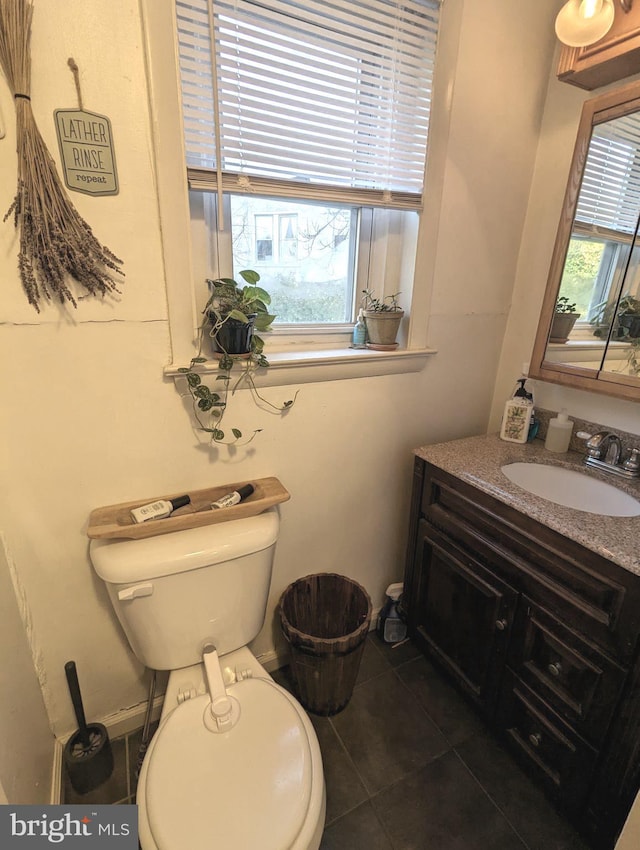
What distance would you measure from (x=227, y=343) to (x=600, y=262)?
1112mm

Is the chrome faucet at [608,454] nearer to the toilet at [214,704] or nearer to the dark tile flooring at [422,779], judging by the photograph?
the dark tile flooring at [422,779]

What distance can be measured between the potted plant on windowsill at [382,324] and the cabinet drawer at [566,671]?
85 cm

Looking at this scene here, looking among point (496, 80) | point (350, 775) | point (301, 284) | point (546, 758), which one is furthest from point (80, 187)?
point (546, 758)

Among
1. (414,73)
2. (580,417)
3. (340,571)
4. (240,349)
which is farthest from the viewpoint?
(340,571)

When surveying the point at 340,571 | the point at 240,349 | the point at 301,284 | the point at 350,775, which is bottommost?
the point at 350,775

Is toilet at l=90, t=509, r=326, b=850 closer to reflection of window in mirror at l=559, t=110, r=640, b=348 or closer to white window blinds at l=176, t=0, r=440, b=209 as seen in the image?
white window blinds at l=176, t=0, r=440, b=209

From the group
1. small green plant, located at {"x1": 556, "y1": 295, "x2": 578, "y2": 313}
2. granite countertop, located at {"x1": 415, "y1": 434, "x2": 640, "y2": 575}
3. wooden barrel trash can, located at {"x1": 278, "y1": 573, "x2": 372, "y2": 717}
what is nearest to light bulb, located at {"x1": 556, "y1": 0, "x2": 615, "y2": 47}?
small green plant, located at {"x1": 556, "y1": 295, "x2": 578, "y2": 313}

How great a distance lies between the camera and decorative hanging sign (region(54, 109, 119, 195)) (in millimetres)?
847

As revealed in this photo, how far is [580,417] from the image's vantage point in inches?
56.8

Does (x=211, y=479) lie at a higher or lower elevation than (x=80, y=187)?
lower

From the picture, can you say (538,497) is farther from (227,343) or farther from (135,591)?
(135,591)

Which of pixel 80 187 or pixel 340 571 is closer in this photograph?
pixel 80 187

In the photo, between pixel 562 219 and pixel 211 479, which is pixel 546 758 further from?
pixel 562 219

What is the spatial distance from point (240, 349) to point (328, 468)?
528 millimetres
